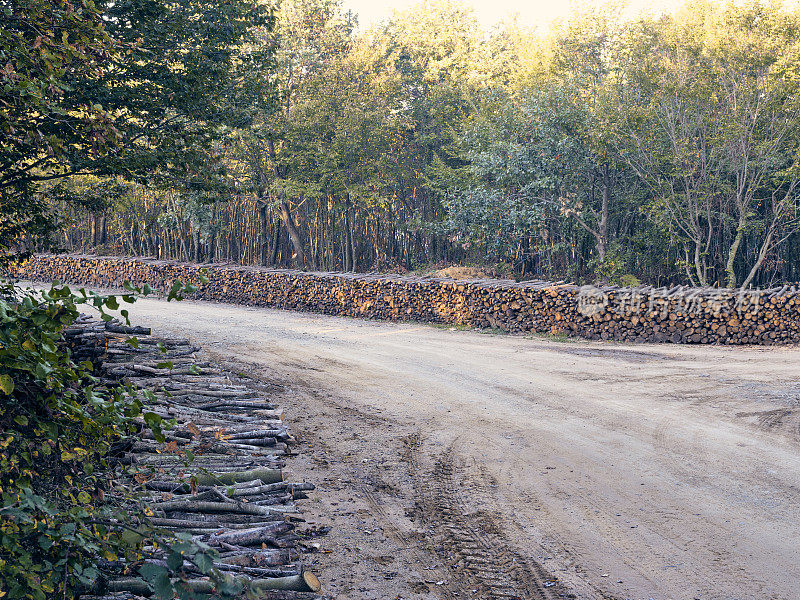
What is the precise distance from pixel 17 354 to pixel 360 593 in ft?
10.2

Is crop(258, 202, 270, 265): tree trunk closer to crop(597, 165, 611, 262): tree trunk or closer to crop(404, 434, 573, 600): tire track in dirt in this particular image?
crop(597, 165, 611, 262): tree trunk

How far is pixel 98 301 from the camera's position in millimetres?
2857

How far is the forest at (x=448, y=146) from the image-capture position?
10406 mm

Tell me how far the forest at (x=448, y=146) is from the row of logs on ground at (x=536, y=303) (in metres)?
3.53

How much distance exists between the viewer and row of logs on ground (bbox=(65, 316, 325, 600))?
3502mm

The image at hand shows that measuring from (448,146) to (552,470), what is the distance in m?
21.2

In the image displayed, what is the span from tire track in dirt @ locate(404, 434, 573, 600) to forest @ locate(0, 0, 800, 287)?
17.7 feet

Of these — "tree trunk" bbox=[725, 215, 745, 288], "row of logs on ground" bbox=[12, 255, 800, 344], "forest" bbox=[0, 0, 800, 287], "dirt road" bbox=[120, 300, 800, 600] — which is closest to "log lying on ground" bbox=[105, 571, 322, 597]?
"dirt road" bbox=[120, 300, 800, 600]

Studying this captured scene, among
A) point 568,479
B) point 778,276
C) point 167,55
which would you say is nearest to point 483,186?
point 778,276

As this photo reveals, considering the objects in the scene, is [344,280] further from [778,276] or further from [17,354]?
[17,354]

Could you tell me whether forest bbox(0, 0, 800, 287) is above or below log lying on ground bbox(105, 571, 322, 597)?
above

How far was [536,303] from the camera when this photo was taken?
16812mm

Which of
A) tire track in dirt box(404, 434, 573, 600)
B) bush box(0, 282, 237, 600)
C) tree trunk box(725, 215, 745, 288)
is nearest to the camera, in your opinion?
bush box(0, 282, 237, 600)

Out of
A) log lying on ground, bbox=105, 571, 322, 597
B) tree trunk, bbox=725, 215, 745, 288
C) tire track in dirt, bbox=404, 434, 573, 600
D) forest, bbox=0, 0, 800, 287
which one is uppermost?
forest, bbox=0, 0, 800, 287
